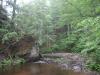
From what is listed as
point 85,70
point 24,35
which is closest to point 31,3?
point 24,35

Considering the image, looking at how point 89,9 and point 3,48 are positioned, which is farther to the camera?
point 3,48

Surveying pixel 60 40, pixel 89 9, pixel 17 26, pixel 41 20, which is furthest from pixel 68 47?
pixel 89 9

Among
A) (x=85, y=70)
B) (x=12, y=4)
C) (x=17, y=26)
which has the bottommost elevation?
(x=85, y=70)

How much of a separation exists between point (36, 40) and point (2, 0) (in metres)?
5.13

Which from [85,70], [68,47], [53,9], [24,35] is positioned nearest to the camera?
[85,70]

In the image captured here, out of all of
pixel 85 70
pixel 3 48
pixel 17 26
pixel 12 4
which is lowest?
pixel 85 70

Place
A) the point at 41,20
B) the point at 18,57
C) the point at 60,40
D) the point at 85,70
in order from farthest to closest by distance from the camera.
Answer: the point at 60,40
the point at 41,20
the point at 18,57
the point at 85,70

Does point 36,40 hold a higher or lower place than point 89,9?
lower

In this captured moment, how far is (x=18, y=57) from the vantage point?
58.1ft

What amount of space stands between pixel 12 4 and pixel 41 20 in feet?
16.9

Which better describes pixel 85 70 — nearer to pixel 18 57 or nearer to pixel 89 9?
pixel 89 9

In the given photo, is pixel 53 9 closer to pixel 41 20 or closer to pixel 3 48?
pixel 41 20

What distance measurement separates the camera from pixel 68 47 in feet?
91.0

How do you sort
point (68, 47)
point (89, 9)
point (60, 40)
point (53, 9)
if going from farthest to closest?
1. point (53, 9)
2. point (60, 40)
3. point (68, 47)
4. point (89, 9)
